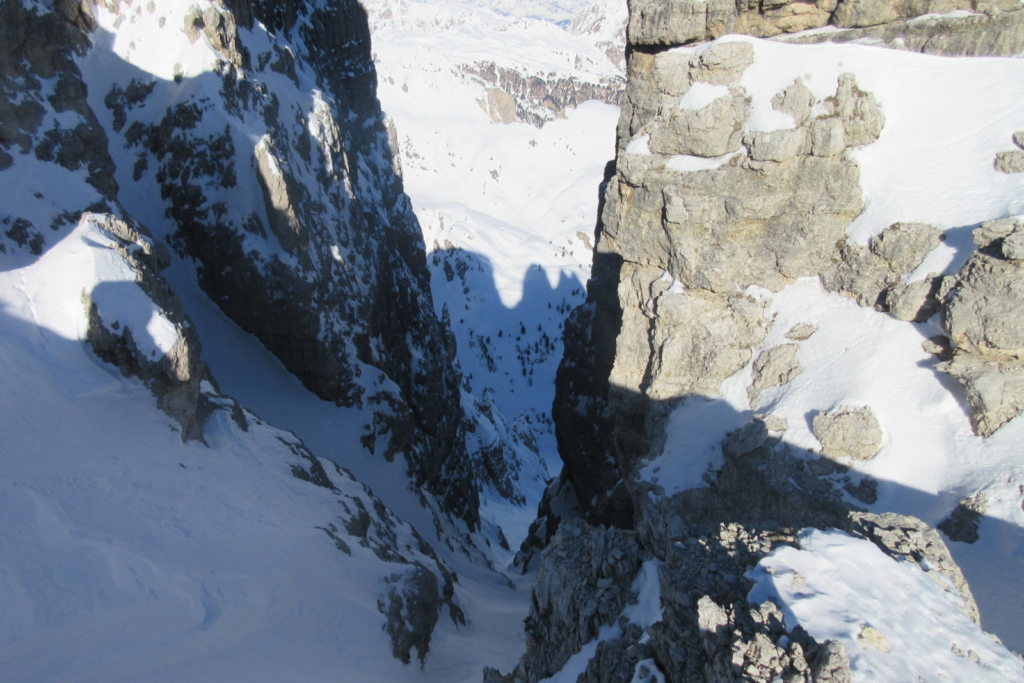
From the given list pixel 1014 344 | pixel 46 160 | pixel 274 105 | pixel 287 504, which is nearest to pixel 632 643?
pixel 1014 344

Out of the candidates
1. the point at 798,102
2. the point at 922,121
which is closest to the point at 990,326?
the point at 922,121

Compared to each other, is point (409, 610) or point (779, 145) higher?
point (779, 145)

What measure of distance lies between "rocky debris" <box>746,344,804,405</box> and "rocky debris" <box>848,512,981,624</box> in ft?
25.9

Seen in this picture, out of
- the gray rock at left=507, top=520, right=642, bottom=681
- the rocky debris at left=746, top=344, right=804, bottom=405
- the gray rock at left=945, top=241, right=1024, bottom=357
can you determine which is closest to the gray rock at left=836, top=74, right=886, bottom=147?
the gray rock at left=945, top=241, right=1024, bottom=357

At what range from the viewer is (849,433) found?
16062 millimetres

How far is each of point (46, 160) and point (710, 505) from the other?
29774mm

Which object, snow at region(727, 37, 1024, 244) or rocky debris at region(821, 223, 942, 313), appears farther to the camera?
snow at region(727, 37, 1024, 244)

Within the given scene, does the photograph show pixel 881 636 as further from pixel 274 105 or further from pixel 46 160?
pixel 274 105

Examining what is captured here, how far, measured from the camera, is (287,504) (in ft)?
76.4

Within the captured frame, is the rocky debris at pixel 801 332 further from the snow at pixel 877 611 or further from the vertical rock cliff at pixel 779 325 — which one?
the snow at pixel 877 611

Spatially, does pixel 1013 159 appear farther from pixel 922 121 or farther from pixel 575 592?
pixel 575 592

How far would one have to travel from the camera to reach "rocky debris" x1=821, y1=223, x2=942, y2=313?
17047 mm

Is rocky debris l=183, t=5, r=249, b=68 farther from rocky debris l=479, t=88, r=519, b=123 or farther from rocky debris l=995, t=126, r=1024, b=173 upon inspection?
rocky debris l=479, t=88, r=519, b=123

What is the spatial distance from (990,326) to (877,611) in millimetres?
10370
